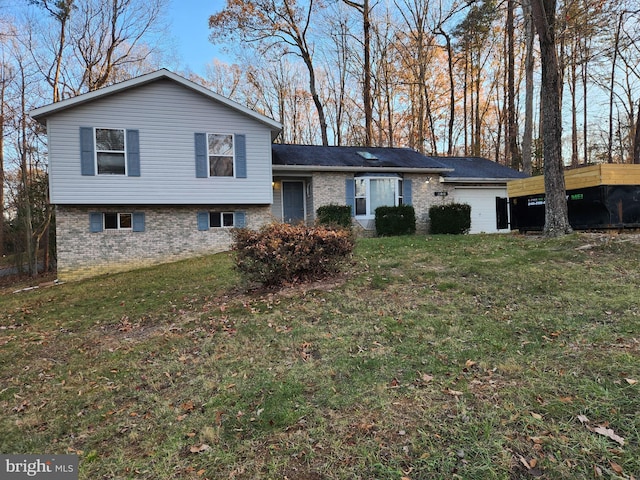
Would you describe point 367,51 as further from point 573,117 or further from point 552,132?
point 552,132

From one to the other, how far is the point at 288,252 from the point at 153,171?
24.2 ft

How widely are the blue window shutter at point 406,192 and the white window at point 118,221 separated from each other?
9.89 m

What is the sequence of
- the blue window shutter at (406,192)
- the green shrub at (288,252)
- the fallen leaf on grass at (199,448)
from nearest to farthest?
the fallen leaf on grass at (199,448), the green shrub at (288,252), the blue window shutter at (406,192)

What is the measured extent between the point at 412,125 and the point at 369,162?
12.4m

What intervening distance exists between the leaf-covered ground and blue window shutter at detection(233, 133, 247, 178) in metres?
6.56

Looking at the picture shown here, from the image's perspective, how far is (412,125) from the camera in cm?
2514

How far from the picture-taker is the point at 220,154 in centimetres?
1186

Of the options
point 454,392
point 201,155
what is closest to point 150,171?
point 201,155

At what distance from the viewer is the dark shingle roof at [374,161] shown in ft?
45.1

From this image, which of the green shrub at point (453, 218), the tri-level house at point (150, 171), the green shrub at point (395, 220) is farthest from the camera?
the green shrub at point (453, 218)

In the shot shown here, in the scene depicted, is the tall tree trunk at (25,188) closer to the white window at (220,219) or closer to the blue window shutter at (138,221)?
the blue window shutter at (138,221)

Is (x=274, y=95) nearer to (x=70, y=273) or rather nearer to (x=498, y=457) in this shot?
(x=70, y=273)

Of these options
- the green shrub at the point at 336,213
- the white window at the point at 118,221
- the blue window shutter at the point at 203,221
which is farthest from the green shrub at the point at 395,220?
the white window at the point at 118,221

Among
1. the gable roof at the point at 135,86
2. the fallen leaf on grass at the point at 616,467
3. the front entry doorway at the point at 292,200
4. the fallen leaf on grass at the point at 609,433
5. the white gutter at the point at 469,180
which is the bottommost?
the fallen leaf on grass at the point at 616,467
